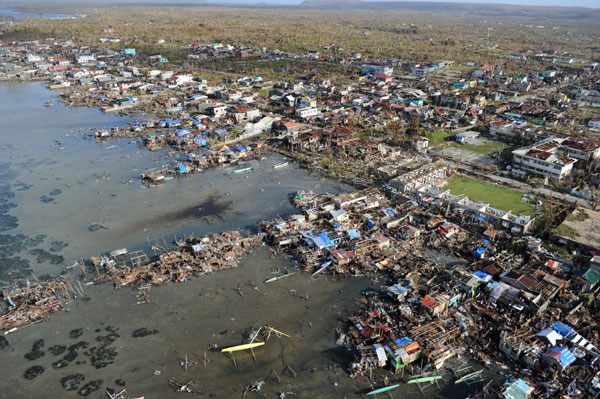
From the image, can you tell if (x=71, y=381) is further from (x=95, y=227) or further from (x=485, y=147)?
(x=485, y=147)

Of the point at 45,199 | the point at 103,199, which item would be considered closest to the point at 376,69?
the point at 103,199

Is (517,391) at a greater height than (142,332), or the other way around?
(517,391)

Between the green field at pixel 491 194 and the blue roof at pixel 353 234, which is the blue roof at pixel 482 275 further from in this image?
the green field at pixel 491 194

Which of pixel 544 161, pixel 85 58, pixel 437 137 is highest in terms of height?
pixel 85 58

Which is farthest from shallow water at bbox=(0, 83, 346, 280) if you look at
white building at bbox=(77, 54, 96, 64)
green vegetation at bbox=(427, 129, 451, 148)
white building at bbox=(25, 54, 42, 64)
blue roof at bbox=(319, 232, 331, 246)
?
white building at bbox=(25, 54, 42, 64)

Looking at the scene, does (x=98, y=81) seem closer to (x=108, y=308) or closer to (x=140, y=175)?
(x=140, y=175)

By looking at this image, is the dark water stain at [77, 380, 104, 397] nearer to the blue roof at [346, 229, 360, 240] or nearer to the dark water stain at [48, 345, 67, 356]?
the dark water stain at [48, 345, 67, 356]
